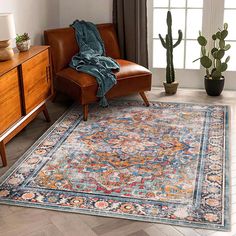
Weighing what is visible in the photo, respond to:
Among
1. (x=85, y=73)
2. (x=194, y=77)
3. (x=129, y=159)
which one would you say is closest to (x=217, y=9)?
(x=194, y=77)

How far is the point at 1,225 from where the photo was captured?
2.73m

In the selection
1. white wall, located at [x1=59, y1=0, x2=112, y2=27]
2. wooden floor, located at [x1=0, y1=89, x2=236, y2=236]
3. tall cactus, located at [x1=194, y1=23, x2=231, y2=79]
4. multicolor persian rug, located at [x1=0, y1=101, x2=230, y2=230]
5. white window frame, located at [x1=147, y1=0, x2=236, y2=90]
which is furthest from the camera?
white wall, located at [x1=59, y1=0, x2=112, y2=27]

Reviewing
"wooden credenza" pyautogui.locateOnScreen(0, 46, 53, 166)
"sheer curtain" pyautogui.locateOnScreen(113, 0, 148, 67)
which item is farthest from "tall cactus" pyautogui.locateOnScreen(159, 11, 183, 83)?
"wooden credenza" pyautogui.locateOnScreen(0, 46, 53, 166)

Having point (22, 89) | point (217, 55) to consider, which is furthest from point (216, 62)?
point (22, 89)

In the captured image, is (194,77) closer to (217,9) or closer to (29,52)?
(217,9)

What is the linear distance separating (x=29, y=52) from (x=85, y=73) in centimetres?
64

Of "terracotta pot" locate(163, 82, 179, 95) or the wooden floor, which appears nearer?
the wooden floor

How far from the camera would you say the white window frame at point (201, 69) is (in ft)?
16.6

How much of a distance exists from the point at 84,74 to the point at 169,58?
3.64 ft

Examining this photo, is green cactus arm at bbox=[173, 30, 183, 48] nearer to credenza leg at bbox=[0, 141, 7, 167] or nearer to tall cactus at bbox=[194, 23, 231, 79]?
tall cactus at bbox=[194, 23, 231, 79]

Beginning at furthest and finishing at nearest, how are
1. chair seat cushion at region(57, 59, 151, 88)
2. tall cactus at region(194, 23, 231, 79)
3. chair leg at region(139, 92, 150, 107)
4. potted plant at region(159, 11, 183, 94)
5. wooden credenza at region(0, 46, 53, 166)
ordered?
1. potted plant at region(159, 11, 183, 94)
2. tall cactus at region(194, 23, 231, 79)
3. chair leg at region(139, 92, 150, 107)
4. chair seat cushion at region(57, 59, 151, 88)
5. wooden credenza at region(0, 46, 53, 166)

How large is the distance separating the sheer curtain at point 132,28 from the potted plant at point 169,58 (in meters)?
0.25

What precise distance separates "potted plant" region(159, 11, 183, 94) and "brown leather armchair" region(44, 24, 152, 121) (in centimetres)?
44

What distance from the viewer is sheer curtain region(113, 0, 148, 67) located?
503 centimetres
